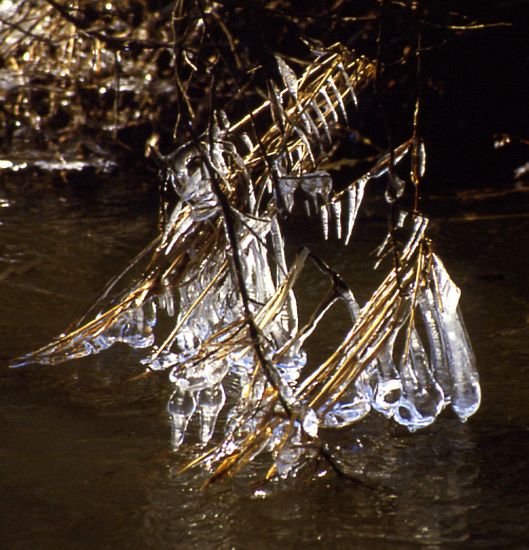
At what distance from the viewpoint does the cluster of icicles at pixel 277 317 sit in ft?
8.61

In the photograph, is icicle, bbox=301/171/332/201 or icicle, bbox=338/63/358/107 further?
icicle, bbox=338/63/358/107

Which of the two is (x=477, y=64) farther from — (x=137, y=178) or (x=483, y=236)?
(x=137, y=178)

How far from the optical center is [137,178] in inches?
269

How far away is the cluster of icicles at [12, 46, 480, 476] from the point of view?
2.62m

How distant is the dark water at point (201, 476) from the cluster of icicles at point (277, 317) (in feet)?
0.42

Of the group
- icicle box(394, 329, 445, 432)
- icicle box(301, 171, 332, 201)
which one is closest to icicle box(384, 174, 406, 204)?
icicle box(301, 171, 332, 201)

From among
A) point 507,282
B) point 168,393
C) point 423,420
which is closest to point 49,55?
point 507,282

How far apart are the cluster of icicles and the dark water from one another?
129mm

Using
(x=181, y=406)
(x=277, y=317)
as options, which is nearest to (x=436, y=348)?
(x=277, y=317)

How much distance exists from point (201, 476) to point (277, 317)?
20.2 inches

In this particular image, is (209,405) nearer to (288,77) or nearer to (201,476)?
(201,476)

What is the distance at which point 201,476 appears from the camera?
115 inches

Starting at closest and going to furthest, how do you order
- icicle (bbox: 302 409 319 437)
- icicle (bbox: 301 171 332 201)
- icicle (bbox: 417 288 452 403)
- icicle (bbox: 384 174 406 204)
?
icicle (bbox: 302 409 319 437), icicle (bbox: 384 174 406 204), icicle (bbox: 301 171 332 201), icicle (bbox: 417 288 452 403)

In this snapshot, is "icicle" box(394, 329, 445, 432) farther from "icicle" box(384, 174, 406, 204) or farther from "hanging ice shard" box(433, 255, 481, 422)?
"icicle" box(384, 174, 406, 204)
